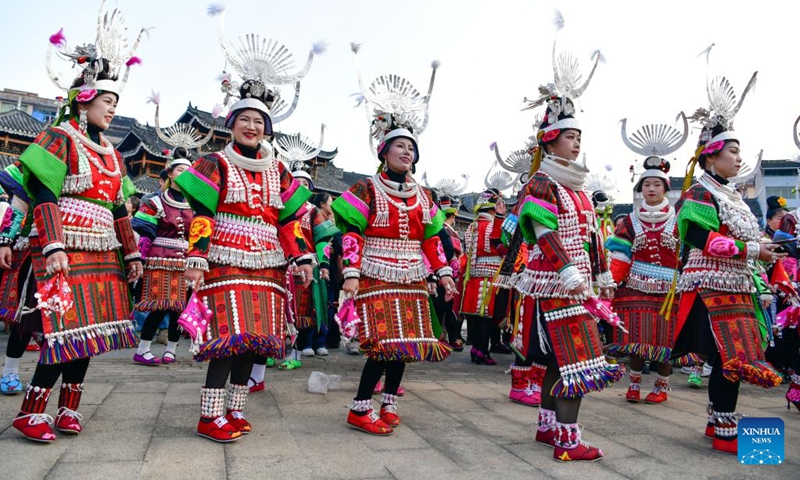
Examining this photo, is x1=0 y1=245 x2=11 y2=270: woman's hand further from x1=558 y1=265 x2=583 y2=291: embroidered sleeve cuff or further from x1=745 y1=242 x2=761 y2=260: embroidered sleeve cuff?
x1=745 y1=242 x2=761 y2=260: embroidered sleeve cuff

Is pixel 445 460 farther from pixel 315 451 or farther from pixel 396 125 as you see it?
pixel 396 125

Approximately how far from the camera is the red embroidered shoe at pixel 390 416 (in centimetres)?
387

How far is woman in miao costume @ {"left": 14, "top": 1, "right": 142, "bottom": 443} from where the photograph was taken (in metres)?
3.15

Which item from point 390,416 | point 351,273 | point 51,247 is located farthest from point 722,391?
point 51,247

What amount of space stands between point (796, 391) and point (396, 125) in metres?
4.06

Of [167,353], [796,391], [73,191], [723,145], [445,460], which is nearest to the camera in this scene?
[445,460]

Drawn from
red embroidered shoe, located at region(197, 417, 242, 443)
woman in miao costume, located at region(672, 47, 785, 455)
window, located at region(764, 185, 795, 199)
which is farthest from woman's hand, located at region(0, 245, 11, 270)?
window, located at region(764, 185, 795, 199)

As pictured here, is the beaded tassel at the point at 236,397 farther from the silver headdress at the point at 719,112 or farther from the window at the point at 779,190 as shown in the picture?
the window at the point at 779,190

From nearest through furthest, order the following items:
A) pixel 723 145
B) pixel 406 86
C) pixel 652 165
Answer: pixel 723 145, pixel 406 86, pixel 652 165

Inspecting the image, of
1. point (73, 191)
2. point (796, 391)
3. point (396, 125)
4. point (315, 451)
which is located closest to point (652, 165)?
point (796, 391)

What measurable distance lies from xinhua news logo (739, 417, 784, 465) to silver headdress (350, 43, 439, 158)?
274 cm

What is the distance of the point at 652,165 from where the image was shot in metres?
5.46

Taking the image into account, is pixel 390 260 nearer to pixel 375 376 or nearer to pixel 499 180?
pixel 375 376

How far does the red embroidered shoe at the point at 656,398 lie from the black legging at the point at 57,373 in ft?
14.9
